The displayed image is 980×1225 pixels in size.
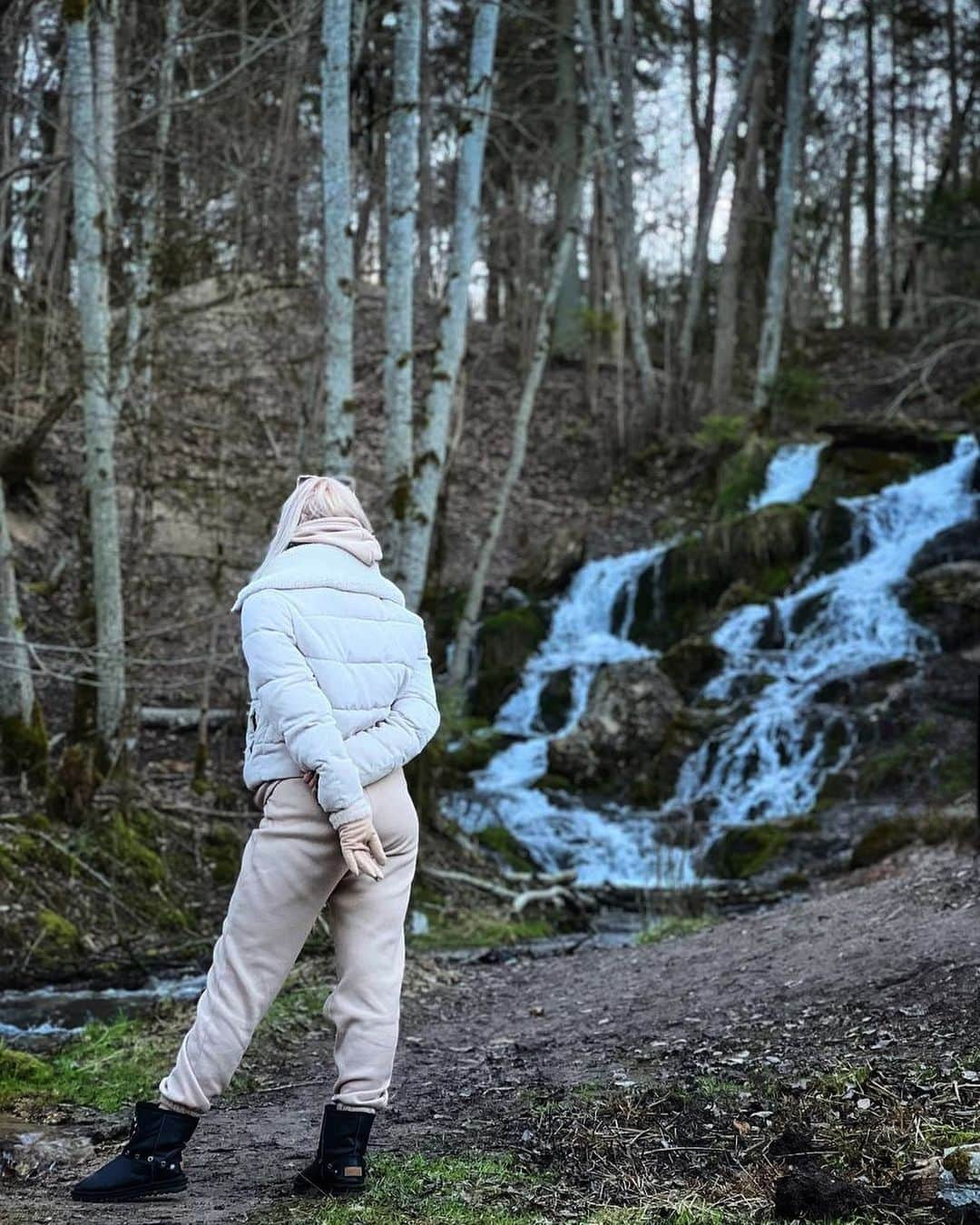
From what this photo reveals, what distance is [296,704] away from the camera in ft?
12.8

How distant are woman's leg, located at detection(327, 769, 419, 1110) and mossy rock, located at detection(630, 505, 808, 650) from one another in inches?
654

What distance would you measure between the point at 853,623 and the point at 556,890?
8217 mm

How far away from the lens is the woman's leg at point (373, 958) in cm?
388

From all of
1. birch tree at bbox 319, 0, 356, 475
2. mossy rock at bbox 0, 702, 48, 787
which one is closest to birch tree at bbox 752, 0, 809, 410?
birch tree at bbox 319, 0, 356, 475

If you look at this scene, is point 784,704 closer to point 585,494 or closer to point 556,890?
point 556,890

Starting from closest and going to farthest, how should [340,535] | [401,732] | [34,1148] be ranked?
1. [401,732]
2. [340,535]
3. [34,1148]

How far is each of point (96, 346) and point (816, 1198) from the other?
8.69 metres

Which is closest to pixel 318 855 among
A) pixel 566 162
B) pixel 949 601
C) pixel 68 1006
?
pixel 68 1006

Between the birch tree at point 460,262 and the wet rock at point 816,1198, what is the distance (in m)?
7.29

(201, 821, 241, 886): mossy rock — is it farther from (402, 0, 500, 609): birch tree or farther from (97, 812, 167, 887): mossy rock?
(402, 0, 500, 609): birch tree

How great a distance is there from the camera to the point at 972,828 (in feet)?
32.2

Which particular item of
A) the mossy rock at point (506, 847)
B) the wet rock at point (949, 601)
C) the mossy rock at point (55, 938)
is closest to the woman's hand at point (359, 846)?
the mossy rock at point (55, 938)

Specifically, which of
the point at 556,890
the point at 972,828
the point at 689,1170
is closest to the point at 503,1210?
the point at 689,1170

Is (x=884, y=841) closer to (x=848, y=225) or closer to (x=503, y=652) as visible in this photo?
(x=503, y=652)
